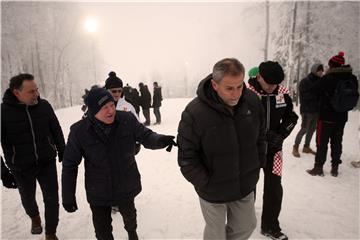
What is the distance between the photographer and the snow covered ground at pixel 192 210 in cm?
419

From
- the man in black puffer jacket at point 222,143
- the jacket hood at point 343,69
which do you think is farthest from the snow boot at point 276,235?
the jacket hood at point 343,69

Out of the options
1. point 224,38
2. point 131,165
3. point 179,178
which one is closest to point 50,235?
point 131,165

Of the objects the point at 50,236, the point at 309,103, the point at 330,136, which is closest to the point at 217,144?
the point at 50,236

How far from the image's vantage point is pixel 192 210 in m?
4.86

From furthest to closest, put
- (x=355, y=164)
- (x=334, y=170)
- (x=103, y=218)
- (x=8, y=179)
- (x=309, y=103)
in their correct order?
(x=309, y=103) < (x=355, y=164) < (x=334, y=170) < (x=8, y=179) < (x=103, y=218)

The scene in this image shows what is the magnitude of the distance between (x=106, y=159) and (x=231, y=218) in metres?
1.60

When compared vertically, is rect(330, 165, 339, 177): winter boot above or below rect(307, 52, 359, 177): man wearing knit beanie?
below

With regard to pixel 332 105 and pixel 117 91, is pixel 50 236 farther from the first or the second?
pixel 332 105

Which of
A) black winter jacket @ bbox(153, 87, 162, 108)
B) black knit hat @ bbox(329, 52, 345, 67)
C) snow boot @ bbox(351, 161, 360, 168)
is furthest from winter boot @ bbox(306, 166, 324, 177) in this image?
black winter jacket @ bbox(153, 87, 162, 108)

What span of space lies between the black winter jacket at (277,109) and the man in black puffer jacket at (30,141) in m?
3.11

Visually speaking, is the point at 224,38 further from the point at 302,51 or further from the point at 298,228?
the point at 298,228

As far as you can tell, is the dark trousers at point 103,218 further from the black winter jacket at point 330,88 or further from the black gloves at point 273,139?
the black winter jacket at point 330,88

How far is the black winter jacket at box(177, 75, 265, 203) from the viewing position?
2.50 m

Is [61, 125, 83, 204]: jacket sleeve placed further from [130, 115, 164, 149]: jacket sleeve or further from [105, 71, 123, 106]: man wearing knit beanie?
[105, 71, 123, 106]: man wearing knit beanie
